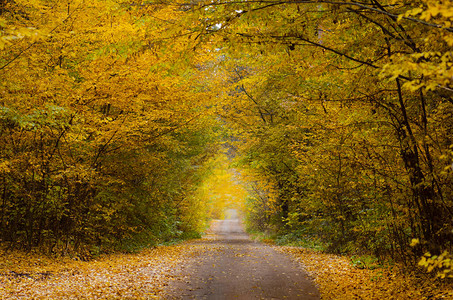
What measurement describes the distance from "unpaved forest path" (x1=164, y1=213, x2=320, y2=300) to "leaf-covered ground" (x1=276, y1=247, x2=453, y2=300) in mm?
342

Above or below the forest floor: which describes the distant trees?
above

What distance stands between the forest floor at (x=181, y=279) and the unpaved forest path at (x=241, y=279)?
0.06ft

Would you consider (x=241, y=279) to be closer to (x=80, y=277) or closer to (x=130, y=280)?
(x=130, y=280)

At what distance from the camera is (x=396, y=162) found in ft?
22.4

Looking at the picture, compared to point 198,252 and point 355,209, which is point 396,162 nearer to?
point 355,209

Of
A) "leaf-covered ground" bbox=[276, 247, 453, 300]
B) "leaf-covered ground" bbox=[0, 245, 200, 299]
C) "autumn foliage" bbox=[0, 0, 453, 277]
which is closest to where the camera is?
"autumn foliage" bbox=[0, 0, 453, 277]

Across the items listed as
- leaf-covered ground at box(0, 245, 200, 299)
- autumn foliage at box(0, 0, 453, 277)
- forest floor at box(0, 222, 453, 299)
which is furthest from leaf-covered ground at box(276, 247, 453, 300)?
leaf-covered ground at box(0, 245, 200, 299)

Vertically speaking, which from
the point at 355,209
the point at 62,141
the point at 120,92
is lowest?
the point at 355,209

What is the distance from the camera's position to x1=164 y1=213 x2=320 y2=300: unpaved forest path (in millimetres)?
6648

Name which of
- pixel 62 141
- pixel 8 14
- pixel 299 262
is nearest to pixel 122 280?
pixel 62 141

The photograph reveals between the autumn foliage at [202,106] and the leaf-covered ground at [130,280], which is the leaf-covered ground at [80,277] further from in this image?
the autumn foliage at [202,106]

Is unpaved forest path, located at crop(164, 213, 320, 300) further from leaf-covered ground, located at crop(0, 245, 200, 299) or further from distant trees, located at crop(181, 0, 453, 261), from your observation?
distant trees, located at crop(181, 0, 453, 261)

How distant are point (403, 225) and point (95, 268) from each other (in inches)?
288

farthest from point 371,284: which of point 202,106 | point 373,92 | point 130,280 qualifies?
point 202,106
